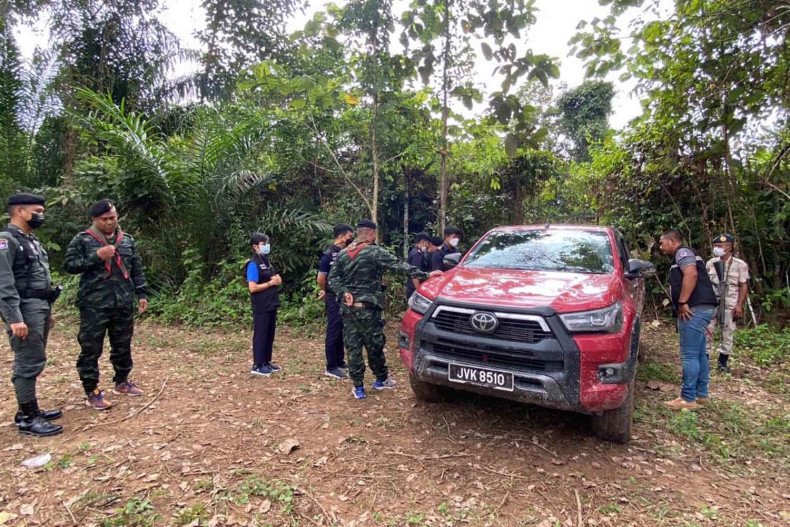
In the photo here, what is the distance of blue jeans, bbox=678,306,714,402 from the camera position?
166 inches

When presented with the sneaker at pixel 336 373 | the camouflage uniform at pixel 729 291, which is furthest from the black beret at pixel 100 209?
the camouflage uniform at pixel 729 291

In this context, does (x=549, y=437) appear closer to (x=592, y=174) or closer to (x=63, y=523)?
(x=63, y=523)

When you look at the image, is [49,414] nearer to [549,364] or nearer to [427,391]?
[427,391]

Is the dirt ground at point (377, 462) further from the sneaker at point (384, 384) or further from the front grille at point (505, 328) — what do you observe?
the front grille at point (505, 328)

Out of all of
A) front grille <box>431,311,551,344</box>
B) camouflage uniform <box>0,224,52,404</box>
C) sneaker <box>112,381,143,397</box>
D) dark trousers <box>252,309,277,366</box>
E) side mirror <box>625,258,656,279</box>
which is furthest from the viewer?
dark trousers <box>252,309,277,366</box>

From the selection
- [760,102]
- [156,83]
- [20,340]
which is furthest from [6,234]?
[156,83]

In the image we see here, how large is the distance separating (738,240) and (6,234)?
369 inches

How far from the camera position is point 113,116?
7836mm

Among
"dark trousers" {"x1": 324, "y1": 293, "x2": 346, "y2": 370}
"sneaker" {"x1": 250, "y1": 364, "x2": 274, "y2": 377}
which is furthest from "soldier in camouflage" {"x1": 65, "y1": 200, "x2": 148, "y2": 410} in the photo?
"dark trousers" {"x1": 324, "y1": 293, "x2": 346, "y2": 370}

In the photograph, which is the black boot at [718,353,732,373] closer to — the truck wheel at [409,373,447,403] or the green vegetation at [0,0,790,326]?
the green vegetation at [0,0,790,326]

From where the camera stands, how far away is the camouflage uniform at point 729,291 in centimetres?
556

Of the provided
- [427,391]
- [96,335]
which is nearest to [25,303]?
[96,335]

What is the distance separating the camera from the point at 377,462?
3314mm

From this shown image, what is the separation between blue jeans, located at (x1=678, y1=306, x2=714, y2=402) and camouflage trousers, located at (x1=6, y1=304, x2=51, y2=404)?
18.6 ft
